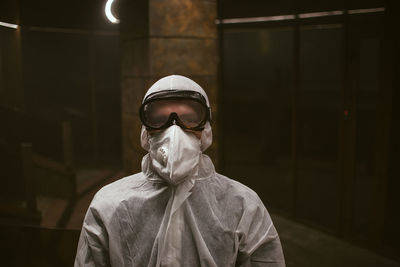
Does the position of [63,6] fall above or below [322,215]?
above

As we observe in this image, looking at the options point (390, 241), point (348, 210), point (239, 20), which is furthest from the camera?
point (239, 20)

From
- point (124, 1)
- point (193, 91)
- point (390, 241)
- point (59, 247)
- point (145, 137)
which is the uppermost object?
point (124, 1)

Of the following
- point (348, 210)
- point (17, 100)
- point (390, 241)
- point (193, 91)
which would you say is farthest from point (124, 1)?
point (390, 241)

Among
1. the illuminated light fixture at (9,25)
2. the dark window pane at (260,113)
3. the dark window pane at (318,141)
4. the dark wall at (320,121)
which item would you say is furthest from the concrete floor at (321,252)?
the illuminated light fixture at (9,25)

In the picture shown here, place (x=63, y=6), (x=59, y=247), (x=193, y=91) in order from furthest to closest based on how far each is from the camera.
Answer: (x=63, y=6) < (x=59, y=247) < (x=193, y=91)

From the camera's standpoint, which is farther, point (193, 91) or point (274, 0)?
point (274, 0)

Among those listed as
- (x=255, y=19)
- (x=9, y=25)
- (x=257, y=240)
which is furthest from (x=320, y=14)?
(x=257, y=240)

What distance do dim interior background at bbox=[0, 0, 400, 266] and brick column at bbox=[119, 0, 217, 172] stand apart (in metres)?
0.18

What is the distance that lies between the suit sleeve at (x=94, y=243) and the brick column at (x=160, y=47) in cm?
215

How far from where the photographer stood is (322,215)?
4.91 metres

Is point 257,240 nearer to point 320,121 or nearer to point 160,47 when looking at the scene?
point 160,47

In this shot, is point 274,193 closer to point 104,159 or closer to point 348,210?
point 348,210

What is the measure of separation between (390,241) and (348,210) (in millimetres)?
477

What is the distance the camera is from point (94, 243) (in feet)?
4.87
